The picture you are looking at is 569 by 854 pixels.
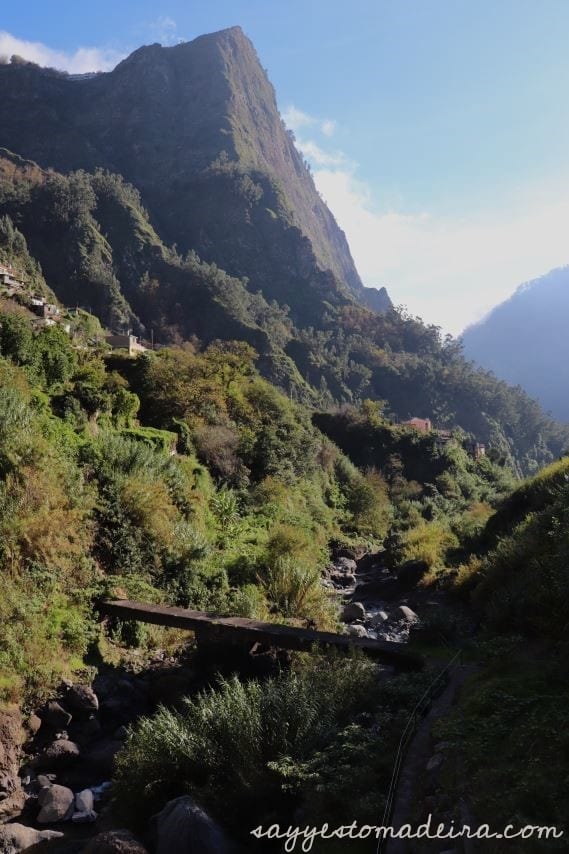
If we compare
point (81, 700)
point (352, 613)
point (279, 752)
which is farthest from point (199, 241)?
point (279, 752)

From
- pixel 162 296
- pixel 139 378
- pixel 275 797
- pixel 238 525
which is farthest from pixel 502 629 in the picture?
pixel 162 296

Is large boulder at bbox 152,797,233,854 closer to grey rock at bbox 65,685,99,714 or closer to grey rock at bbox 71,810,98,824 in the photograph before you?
grey rock at bbox 71,810,98,824

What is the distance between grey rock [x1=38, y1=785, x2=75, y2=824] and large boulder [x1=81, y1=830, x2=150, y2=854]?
230 cm

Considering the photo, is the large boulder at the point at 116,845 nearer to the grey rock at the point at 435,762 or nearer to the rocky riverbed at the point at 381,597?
the grey rock at the point at 435,762

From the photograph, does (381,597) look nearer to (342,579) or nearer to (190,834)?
(342,579)

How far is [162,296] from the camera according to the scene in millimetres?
85000

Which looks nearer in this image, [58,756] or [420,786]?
[420,786]

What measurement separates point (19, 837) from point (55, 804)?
0.70 m

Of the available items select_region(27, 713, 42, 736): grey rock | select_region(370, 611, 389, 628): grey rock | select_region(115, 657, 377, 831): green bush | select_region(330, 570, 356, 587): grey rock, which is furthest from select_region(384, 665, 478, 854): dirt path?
select_region(330, 570, 356, 587): grey rock

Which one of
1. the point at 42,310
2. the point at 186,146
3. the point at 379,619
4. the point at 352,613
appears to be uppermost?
the point at 186,146

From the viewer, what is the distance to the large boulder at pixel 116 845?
17.1 ft

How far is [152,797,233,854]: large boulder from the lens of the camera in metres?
5.16

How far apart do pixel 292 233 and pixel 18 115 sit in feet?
223

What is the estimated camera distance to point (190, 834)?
17.2ft
